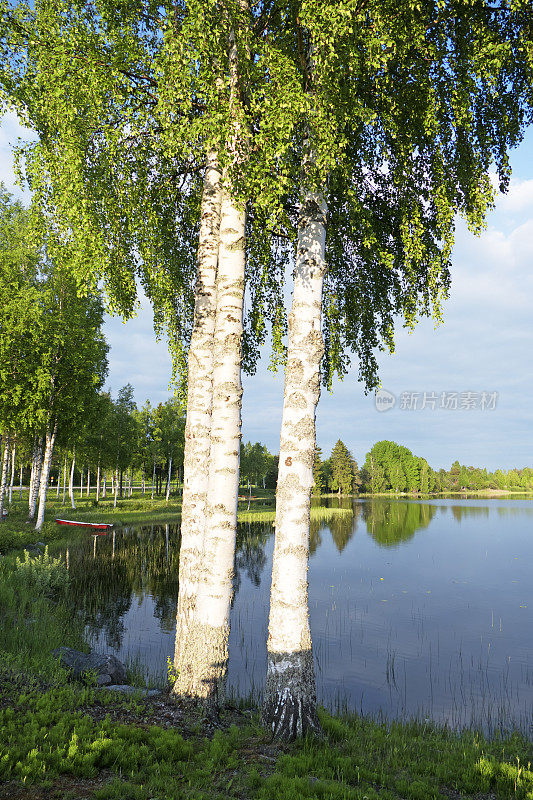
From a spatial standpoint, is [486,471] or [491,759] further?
[486,471]

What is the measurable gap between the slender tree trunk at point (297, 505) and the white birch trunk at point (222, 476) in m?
0.80

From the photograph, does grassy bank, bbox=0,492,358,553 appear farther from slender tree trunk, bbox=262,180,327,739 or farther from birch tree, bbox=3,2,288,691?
slender tree trunk, bbox=262,180,327,739

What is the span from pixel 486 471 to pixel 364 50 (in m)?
210

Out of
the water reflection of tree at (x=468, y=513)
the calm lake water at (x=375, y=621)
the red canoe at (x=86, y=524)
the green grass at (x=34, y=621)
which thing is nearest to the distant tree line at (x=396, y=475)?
the water reflection of tree at (x=468, y=513)

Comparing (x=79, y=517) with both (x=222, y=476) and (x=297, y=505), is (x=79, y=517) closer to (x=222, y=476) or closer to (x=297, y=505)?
(x=222, y=476)

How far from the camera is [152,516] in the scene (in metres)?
39.7

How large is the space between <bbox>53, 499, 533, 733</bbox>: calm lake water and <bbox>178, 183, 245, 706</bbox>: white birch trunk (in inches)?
130

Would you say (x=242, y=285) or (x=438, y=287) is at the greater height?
(x=438, y=287)

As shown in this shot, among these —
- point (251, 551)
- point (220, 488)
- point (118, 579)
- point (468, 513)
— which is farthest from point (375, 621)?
point (468, 513)

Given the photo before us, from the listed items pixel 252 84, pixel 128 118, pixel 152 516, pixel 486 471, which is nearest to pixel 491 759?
pixel 252 84

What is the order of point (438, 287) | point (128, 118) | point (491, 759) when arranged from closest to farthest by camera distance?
point (491, 759) < point (128, 118) < point (438, 287)

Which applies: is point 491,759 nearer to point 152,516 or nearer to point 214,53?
point 214,53

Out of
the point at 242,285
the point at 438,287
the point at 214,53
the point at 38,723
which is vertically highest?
the point at 214,53

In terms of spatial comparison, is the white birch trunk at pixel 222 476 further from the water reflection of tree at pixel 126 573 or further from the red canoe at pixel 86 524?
the red canoe at pixel 86 524
